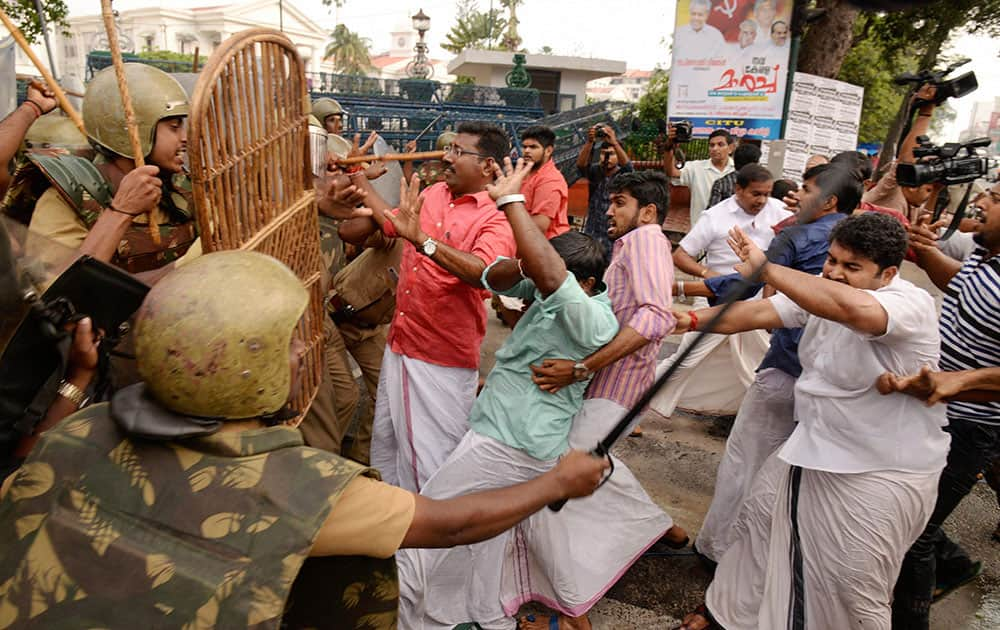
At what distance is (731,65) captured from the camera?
9.18 m

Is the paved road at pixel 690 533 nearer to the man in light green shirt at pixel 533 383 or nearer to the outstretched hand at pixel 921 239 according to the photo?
the man in light green shirt at pixel 533 383

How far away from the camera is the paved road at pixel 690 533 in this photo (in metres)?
3.12

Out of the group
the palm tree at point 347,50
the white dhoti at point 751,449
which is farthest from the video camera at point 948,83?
the palm tree at point 347,50

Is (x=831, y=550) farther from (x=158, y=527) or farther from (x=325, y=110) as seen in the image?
(x=325, y=110)

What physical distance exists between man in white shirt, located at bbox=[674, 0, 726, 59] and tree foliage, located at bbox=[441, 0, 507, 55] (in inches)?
1626

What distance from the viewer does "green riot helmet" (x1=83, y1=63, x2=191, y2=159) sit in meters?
2.50

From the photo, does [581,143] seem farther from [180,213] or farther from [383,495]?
[383,495]

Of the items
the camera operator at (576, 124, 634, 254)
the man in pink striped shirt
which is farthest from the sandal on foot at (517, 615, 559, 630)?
the camera operator at (576, 124, 634, 254)

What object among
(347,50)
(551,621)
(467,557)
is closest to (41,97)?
(467,557)

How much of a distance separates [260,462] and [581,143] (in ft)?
37.3

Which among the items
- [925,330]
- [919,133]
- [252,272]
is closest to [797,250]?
[925,330]

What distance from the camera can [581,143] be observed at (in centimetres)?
1202

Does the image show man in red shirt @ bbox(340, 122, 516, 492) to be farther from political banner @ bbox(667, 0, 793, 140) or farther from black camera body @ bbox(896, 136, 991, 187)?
political banner @ bbox(667, 0, 793, 140)

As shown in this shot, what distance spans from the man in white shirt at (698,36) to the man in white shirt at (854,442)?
7.68m
